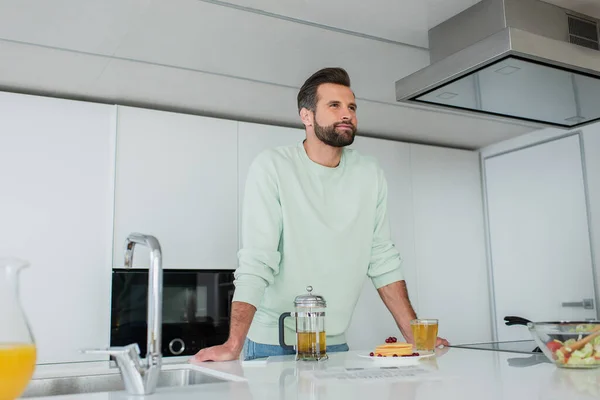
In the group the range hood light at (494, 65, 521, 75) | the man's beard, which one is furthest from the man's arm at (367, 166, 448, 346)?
the range hood light at (494, 65, 521, 75)

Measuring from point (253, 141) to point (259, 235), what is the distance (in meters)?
1.45

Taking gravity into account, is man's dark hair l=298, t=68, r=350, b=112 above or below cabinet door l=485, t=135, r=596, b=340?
above

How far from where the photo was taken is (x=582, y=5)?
79.6 inches

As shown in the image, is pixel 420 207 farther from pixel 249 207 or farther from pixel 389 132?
pixel 249 207

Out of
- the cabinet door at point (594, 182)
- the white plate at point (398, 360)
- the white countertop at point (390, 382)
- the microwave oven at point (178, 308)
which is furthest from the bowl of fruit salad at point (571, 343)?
the cabinet door at point (594, 182)

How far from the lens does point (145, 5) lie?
1.98 m

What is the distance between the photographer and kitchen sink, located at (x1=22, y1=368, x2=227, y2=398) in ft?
4.00

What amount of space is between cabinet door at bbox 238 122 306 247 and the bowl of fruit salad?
200cm

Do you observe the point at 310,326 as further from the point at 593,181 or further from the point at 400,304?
the point at 593,181

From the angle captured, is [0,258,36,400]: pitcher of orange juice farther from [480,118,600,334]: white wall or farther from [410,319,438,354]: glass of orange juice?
[480,118,600,334]: white wall


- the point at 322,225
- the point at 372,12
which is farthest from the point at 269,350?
the point at 372,12

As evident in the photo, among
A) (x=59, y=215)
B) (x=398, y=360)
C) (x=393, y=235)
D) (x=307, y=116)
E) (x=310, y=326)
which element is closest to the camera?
(x=398, y=360)

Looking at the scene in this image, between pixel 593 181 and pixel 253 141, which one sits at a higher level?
pixel 253 141

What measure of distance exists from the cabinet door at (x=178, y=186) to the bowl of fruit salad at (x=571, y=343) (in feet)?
6.47
